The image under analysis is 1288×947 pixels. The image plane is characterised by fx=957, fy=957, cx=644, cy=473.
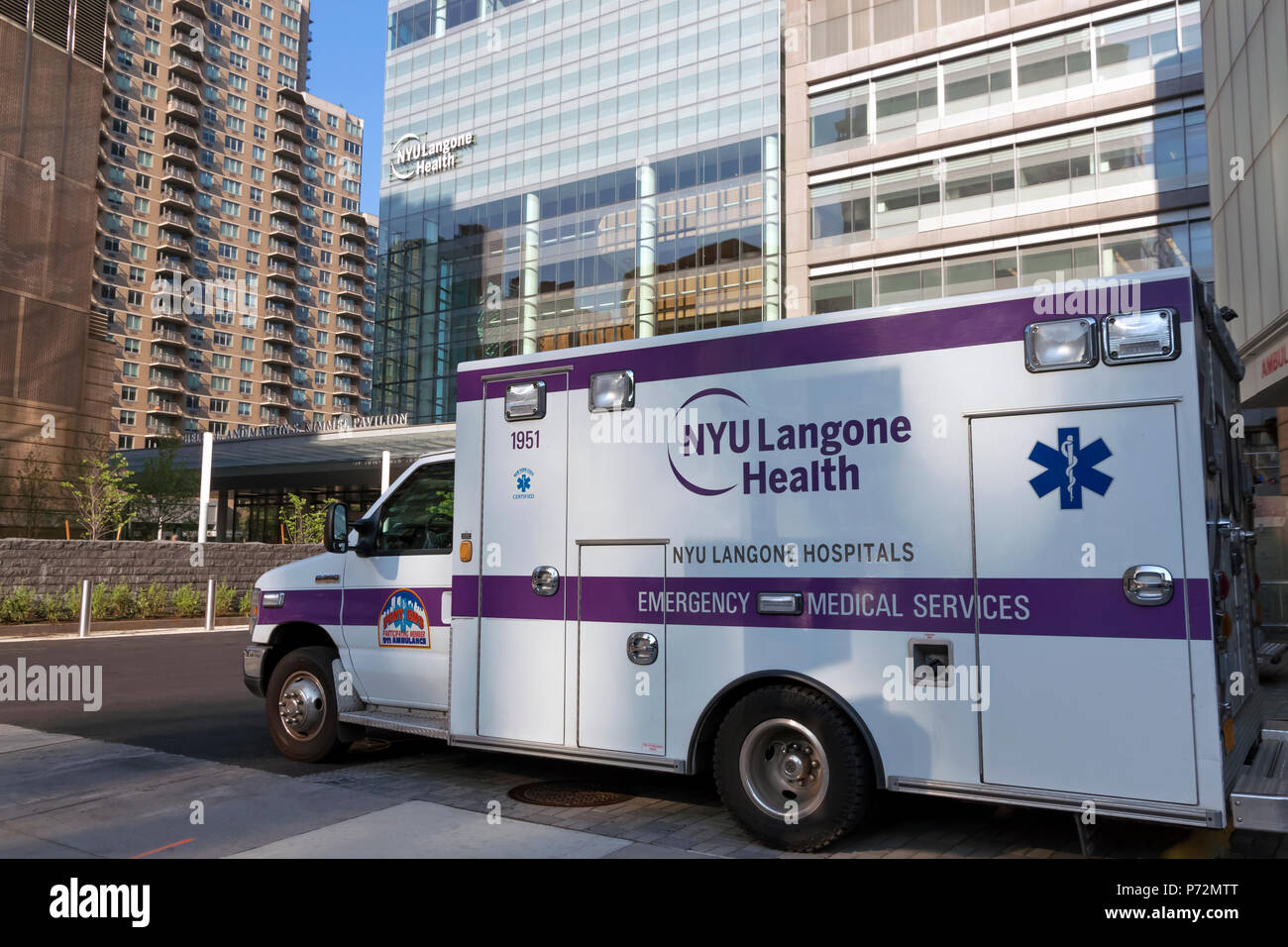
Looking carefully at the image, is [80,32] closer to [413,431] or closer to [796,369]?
[413,431]

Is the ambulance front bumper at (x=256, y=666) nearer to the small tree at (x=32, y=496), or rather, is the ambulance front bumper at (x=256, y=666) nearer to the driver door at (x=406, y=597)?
the driver door at (x=406, y=597)

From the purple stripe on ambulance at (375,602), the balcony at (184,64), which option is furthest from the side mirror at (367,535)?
the balcony at (184,64)

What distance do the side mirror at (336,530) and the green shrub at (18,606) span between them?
15787mm

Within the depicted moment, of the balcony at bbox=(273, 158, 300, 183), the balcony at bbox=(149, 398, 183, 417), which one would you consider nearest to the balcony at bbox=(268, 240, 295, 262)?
the balcony at bbox=(273, 158, 300, 183)

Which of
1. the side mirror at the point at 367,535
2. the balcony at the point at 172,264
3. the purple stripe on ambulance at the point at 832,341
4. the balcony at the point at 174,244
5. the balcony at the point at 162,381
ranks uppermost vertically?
the balcony at the point at 174,244

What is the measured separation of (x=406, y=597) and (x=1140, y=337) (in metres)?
4.98

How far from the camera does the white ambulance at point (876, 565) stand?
14.4ft

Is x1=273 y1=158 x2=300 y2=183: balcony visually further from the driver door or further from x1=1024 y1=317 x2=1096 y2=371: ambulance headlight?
x1=1024 y1=317 x2=1096 y2=371: ambulance headlight

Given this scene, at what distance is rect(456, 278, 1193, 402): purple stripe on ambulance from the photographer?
479cm

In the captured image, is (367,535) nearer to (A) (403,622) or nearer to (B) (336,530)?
(B) (336,530)

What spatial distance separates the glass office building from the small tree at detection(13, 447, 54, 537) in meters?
22.5

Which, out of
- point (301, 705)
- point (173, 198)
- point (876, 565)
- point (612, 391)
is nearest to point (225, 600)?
point (301, 705)

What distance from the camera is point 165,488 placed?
36.2m

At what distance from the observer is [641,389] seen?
5910 mm
